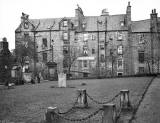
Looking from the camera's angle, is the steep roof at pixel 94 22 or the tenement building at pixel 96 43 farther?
the steep roof at pixel 94 22

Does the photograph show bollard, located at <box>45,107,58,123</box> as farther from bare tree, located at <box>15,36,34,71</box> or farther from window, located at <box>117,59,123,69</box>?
window, located at <box>117,59,123,69</box>

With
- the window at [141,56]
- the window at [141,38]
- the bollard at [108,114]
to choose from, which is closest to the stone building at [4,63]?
the window at [141,56]

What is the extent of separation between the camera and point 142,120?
9531 mm

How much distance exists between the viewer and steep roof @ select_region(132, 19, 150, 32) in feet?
147

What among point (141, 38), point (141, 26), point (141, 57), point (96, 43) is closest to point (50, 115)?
point (96, 43)

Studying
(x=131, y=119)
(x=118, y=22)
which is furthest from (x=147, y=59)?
(x=131, y=119)

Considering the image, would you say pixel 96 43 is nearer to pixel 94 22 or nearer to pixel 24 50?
pixel 94 22

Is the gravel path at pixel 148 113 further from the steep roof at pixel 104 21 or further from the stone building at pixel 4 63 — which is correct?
the steep roof at pixel 104 21

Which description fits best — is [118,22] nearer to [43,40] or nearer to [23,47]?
[43,40]

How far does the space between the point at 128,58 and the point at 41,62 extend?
17.9 meters

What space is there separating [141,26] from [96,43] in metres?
9.60

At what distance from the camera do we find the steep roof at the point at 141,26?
4476 centimetres

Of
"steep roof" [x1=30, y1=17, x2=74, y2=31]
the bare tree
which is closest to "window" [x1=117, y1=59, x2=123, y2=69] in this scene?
"steep roof" [x1=30, y1=17, x2=74, y2=31]

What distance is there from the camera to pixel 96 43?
46094mm
